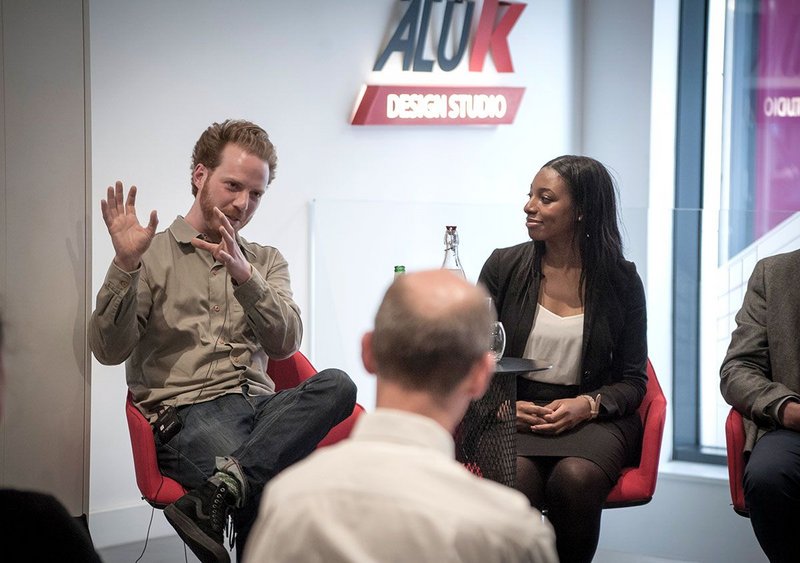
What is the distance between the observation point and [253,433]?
302cm

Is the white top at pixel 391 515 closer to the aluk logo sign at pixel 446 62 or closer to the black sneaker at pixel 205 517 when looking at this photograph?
the black sneaker at pixel 205 517

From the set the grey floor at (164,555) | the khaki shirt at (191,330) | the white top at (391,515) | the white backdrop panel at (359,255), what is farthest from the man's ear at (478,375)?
the white backdrop panel at (359,255)

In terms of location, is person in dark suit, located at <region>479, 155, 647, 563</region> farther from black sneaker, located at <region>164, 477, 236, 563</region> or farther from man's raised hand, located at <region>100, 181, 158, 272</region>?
man's raised hand, located at <region>100, 181, 158, 272</region>

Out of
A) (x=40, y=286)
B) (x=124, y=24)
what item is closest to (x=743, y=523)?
(x=40, y=286)

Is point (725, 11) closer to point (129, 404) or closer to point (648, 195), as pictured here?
point (648, 195)

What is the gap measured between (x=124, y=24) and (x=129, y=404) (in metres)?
1.75

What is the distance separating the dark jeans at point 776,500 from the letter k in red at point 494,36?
295 centimetres

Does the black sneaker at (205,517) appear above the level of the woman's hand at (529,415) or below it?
below

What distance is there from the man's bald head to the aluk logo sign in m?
3.50

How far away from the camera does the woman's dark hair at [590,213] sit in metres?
3.49

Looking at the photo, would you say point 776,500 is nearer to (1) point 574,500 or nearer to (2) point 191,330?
(1) point 574,500

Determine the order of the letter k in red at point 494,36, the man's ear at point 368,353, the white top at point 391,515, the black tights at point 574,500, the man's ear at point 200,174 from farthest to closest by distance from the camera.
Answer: the letter k in red at point 494,36 → the man's ear at point 200,174 → the black tights at point 574,500 → the man's ear at point 368,353 → the white top at point 391,515

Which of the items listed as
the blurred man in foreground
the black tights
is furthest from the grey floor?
the blurred man in foreground

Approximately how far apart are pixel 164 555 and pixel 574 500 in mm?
1824
